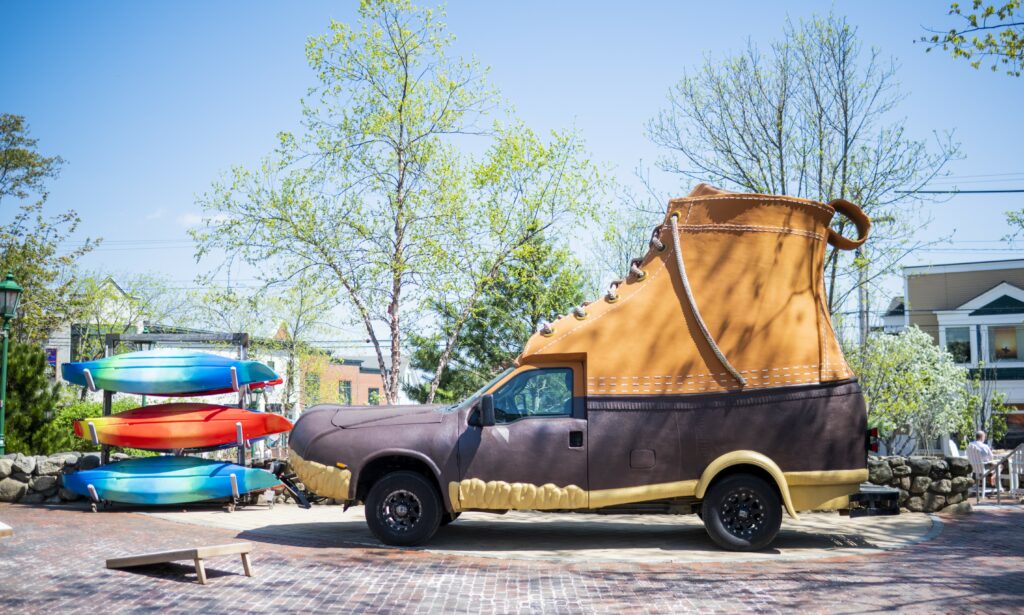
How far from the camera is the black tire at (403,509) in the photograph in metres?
9.96

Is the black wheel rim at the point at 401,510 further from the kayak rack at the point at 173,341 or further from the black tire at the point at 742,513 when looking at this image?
the kayak rack at the point at 173,341

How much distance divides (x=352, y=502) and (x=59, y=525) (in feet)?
13.1

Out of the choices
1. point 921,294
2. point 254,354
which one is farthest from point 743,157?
point 921,294

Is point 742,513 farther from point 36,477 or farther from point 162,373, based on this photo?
point 36,477

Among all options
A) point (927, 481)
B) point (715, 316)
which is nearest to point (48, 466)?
point (715, 316)

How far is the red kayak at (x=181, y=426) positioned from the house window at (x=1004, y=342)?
40.5 metres

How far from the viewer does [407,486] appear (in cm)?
1003

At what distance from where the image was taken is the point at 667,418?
391 inches

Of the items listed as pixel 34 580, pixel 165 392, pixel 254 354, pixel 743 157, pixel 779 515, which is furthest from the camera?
pixel 254 354

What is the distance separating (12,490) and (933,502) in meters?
13.7

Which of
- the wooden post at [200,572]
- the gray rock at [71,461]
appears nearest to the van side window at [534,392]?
the wooden post at [200,572]

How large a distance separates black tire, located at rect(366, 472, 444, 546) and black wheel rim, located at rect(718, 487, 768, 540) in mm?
3064

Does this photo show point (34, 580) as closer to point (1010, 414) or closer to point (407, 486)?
point (407, 486)

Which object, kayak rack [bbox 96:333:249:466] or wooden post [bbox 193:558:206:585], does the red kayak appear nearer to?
kayak rack [bbox 96:333:249:466]
